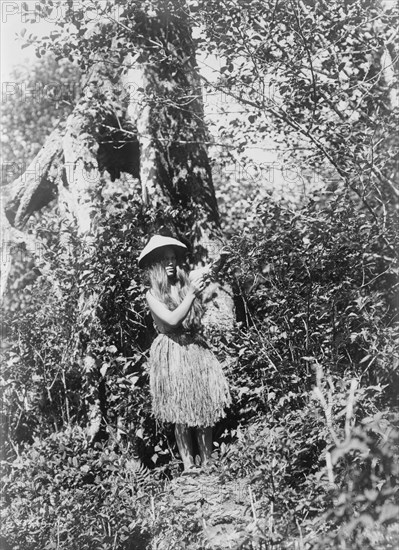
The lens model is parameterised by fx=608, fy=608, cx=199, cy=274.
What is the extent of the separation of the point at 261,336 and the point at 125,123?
363cm

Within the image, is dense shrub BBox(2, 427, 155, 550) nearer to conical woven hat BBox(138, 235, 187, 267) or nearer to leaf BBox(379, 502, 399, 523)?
conical woven hat BBox(138, 235, 187, 267)

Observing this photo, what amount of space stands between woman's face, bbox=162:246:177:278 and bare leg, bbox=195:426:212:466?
1213mm

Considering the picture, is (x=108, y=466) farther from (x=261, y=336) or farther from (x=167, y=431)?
(x=261, y=336)

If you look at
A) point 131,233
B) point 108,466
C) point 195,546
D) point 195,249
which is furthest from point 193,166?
point 195,546

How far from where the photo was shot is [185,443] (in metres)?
4.67

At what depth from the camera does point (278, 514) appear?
117 inches

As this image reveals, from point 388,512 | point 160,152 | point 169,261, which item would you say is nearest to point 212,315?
point 169,261

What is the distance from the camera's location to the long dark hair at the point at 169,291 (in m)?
4.58

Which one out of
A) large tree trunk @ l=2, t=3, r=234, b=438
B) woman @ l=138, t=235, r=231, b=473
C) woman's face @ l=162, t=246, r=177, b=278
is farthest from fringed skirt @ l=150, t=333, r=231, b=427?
large tree trunk @ l=2, t=3, r=234, b=438

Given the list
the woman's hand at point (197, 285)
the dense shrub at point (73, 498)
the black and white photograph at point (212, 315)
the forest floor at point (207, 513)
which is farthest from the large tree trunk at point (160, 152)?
the forest floor at point (207, 513)

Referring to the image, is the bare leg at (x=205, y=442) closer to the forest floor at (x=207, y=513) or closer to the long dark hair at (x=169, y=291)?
the forest floor at (x=207, y=513)

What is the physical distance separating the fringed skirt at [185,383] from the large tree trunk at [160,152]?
3.16 ft

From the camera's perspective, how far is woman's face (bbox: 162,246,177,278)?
4660 mm

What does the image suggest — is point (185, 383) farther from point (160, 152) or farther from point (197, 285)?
point (160, 152)
